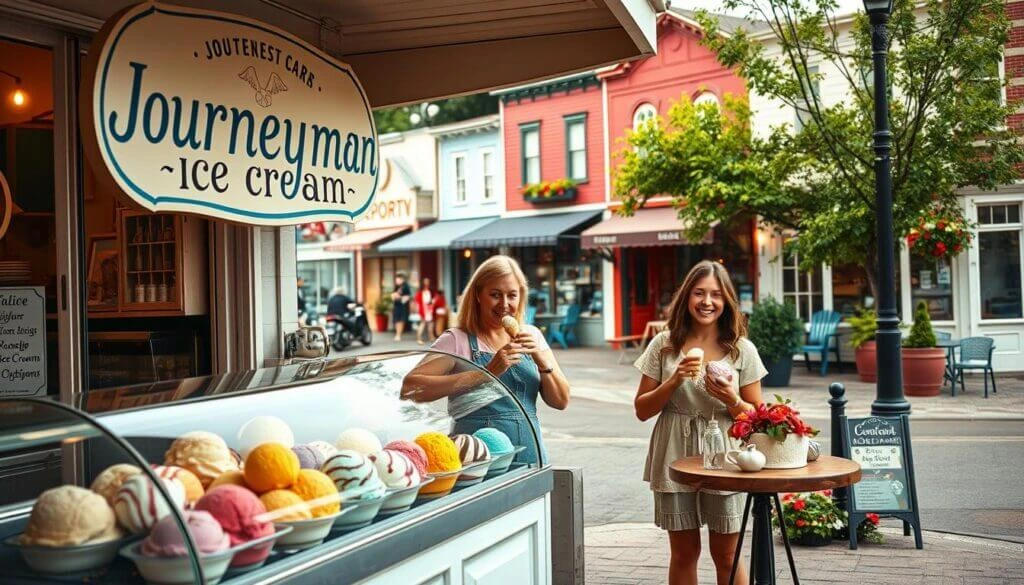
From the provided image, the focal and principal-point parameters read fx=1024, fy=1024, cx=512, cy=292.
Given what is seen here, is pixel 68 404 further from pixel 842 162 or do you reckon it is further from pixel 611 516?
pixel 842 162

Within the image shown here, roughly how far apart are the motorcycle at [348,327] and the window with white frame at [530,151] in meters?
5.97

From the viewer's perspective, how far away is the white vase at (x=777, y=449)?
4.28 metres

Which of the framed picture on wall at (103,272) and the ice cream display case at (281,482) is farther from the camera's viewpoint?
the framed picture on wall at (103,272)

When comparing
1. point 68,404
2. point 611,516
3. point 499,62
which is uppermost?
point 499,62

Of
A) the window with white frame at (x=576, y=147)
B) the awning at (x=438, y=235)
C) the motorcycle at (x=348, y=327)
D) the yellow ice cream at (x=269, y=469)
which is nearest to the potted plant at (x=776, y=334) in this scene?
the window with white frame at (x=576, y=147)

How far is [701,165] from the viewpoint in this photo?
707 inches

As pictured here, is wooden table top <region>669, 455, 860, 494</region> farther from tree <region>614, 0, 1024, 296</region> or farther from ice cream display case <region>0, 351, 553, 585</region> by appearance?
tree <region>614, 0, 1024, 296</region>

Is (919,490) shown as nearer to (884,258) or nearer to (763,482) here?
(884,258)

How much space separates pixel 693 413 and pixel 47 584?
9.92 feet

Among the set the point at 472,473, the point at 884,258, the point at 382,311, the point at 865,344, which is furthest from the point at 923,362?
the point at 382,311

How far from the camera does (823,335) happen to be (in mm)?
18766

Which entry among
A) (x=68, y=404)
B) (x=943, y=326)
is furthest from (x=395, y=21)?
(x=943, y=326)

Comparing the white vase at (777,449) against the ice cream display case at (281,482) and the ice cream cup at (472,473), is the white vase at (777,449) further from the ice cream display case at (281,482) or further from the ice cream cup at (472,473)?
the ice cream cup at (472,473)

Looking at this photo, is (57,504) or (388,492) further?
(388,492)
